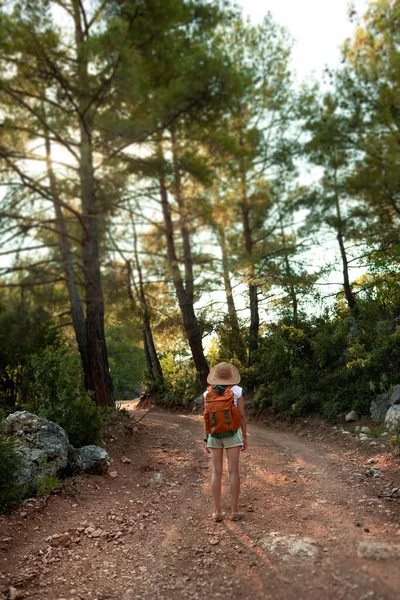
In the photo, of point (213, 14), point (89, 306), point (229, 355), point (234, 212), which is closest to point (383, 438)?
point (89, 306)

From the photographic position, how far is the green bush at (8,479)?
4961 mm

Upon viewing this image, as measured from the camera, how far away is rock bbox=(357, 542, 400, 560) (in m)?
3.36

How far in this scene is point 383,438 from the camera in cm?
715

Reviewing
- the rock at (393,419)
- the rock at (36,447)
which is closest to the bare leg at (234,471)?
the rock at (36,447)

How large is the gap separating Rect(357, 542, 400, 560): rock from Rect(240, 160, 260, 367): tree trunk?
966 centimetres

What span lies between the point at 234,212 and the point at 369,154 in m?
4.38

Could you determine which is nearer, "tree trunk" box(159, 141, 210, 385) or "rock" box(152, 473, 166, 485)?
"rock" box(152, 473, 166, 485)

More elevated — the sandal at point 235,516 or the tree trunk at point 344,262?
the tree trunk at point 344,262

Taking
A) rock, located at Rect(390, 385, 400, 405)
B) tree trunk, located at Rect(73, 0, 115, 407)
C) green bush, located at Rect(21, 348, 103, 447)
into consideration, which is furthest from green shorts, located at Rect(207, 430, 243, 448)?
tree trunk, located at Rect(73, 0, 115, 407)

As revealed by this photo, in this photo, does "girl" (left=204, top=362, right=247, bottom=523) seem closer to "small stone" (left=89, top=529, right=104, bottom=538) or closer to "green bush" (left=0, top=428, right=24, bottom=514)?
"small stone" (left=89, top=529, right=104, bottom=538)

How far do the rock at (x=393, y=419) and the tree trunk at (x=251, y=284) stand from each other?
19.4ft

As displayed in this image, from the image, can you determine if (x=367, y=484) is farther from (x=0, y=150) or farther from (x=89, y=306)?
(x=0, y=150)

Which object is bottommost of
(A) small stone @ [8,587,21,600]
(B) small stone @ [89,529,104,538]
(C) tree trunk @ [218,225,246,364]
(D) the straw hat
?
(A) small stone @ [8,587,21,600]

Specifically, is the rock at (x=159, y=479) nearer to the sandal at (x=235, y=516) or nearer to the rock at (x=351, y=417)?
the sandal at (x=235, y=516)
